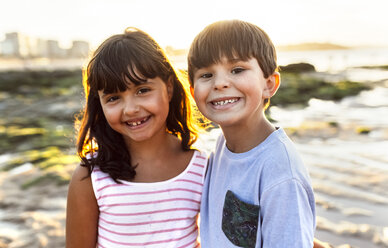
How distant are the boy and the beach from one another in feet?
2.94

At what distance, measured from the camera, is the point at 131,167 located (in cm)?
190

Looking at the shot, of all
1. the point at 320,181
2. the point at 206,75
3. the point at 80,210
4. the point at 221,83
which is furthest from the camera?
the point at 320,181

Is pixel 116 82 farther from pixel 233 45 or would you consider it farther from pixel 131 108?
pixel 233 45

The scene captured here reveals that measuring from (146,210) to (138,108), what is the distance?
22.4 inches

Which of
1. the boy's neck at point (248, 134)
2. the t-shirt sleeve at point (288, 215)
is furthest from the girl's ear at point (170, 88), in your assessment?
the t-shirt sleeve at point (288, 215)

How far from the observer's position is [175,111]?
88.5 inches

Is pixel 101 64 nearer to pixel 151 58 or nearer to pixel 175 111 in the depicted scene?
pixel 151 58

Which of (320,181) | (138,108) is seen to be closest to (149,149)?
(138,108)

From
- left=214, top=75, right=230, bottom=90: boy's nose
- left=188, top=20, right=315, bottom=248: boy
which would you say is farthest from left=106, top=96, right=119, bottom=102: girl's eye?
left=214, top=75, right=230, bottom=90: boy's nose

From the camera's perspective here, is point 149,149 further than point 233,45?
Yes

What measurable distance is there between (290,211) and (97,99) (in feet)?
4.19

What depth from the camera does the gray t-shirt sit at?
1.32m

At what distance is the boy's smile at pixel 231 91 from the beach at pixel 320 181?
92cm

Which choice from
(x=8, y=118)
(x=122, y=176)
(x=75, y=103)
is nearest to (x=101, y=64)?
(x=122, y=176)
